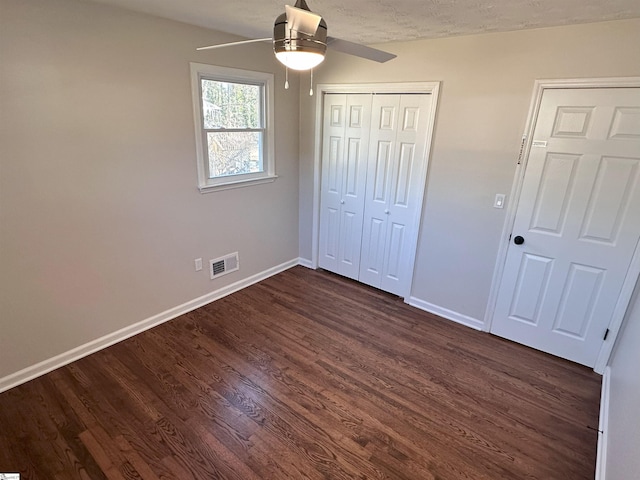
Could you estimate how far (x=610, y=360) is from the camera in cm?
261

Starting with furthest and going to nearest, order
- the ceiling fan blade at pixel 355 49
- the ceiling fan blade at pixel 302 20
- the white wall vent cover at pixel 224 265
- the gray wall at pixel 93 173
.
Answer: the white wall vent cover at pixel 224 265, the gray wall at pixel 93 173, the ceiling fan blade at pixel 355 49, the ceiling fan blade at pixel 302 20

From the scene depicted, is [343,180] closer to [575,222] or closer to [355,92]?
[355,92]

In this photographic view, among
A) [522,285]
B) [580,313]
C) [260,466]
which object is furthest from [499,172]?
[260,466]

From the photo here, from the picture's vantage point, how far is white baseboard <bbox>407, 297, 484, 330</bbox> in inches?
127

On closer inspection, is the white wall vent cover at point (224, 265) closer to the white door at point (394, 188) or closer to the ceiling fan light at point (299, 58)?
the white door at point (394, 188)

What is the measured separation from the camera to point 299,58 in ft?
4.71

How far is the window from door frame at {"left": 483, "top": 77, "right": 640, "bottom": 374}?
2.36 metres

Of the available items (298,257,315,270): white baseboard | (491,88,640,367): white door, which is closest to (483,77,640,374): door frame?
(491,88,640,367): white door

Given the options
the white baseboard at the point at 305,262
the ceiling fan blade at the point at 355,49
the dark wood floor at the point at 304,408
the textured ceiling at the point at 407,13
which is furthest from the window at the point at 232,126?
the ceiling fan blade at the point at 355,49

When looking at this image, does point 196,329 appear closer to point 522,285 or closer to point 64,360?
point 64,360

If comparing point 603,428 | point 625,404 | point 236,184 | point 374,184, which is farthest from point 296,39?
point 603,428

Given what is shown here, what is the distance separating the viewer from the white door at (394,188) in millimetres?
3207

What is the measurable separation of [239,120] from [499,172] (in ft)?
7.96

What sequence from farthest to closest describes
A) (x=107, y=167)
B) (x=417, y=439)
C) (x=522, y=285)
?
(x=522, y=285), (x=107, y=167), (x=417, y=439)
